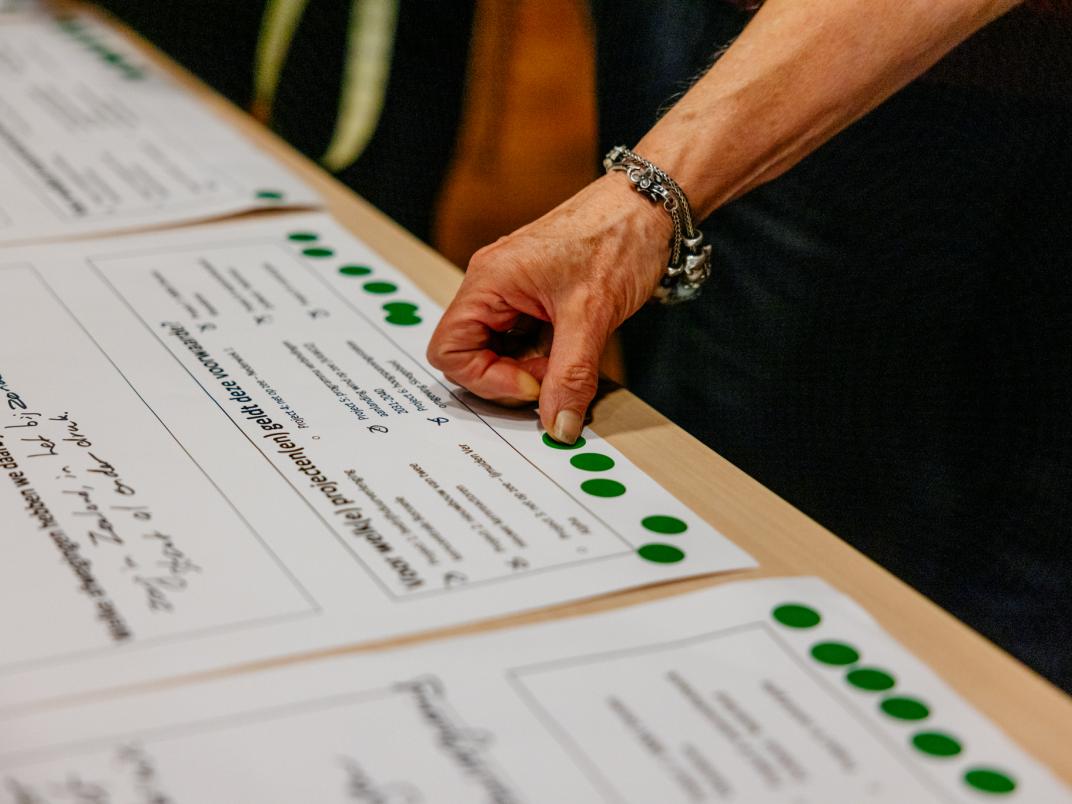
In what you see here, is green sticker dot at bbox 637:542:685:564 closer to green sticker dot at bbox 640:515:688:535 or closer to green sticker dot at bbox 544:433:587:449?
green sticker dot at bbox 640:515:688:535

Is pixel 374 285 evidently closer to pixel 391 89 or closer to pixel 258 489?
pixel 258 489

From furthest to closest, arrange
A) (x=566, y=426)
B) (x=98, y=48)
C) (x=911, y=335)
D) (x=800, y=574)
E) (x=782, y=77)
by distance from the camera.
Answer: (x=98, y=48), (x=911, y=335), (x=782, y=77), (x=566, y=426), (x=800, y=574)

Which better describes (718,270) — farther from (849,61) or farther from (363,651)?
(363,651)

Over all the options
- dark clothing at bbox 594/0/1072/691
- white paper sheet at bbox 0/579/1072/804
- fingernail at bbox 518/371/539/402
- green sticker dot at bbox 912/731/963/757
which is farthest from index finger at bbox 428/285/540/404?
dark clothing at bbox 594/0/1072/691

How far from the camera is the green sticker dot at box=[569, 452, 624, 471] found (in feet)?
2.23

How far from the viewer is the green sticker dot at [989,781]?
0.46m

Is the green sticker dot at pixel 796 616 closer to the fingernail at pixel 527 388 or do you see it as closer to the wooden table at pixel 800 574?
the wooden table at pixel 800 574

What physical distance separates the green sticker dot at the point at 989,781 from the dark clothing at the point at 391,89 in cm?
132

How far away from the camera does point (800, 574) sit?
0.59 meters

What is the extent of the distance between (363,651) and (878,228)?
0.75 metres

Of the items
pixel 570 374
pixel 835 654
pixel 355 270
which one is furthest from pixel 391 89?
pixel 835 654

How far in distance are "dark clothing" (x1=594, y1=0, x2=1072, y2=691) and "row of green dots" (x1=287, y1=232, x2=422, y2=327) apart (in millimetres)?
432

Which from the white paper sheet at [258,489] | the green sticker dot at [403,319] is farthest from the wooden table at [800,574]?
the green sticker dot at [403,319]

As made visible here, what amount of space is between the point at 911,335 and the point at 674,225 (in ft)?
1.27
